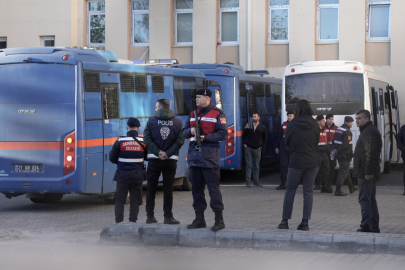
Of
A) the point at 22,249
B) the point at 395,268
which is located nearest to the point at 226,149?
the point at 22,249

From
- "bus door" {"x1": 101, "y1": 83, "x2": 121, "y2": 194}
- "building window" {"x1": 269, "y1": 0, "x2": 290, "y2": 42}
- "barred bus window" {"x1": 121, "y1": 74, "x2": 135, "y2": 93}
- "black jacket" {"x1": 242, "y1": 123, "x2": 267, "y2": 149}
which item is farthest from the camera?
"building window" {"x1": 269, "y1": 0, "x2": 290, "y2": 42}

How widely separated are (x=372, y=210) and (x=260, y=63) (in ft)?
54.7

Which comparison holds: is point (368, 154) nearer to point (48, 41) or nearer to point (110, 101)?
point (110, 101)

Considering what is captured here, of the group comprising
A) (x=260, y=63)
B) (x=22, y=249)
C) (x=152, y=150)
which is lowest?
(x=22, y=249)

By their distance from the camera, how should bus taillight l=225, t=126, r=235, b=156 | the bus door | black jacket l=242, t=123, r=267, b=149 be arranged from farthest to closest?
1. bus taillight l=225, t=126, r=235, b=156
2. black jacket l=242, t=123, r=267, b=149
3. the bus door

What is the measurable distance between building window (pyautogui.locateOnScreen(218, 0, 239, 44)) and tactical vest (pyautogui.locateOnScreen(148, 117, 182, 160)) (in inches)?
659

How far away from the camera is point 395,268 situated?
7734 mm

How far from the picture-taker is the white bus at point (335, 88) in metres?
18.7

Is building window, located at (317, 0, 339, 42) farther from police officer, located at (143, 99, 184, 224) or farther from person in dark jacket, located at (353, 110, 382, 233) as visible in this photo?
police officer, located at (143, 99, 184, 224)

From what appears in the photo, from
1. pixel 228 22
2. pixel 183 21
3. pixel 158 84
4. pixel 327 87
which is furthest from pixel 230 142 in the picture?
pixel 183 21

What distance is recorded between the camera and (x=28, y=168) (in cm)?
1345

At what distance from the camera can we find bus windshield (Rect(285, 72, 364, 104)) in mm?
18719

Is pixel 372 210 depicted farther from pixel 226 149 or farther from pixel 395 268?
pixel 226 149

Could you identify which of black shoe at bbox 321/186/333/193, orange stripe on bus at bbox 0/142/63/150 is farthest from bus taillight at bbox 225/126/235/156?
orange stripe on bus at bbox 0/142/63/150
